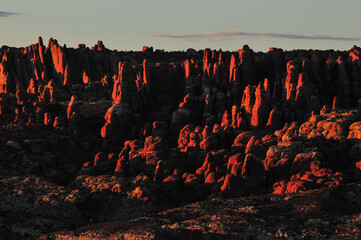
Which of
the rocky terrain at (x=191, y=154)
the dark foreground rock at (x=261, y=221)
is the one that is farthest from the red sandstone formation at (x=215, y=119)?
the dark foreground rock at (x=261, y=221)

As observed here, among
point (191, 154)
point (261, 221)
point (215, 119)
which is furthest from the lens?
point (215, 119)

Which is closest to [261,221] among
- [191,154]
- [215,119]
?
[191,154]

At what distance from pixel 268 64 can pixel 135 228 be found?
117 m

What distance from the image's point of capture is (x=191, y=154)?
11519 centimetres

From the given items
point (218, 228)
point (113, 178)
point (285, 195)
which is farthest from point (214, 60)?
point (218, 228)

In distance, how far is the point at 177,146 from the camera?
132 meters

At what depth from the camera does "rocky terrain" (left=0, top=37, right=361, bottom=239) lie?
2960 inches

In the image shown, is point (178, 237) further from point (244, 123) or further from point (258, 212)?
point (244, 123)

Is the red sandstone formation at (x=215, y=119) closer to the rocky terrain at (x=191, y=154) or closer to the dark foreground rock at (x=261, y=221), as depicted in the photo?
the rocky terrain at (x=191, y=154)

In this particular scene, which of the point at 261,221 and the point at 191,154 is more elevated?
the point at 191,154

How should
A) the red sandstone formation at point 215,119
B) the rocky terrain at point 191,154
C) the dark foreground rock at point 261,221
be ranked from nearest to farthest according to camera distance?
the dark foreground rock at point 261,221 < the rocky terrain at point 191,154 < the red sandstone formation at point 215,119

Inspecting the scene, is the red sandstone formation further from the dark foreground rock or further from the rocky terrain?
the dark foreground rock

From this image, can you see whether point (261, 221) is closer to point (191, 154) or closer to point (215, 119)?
point (191, 154)

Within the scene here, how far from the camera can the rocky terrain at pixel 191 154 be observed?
2960 inches
